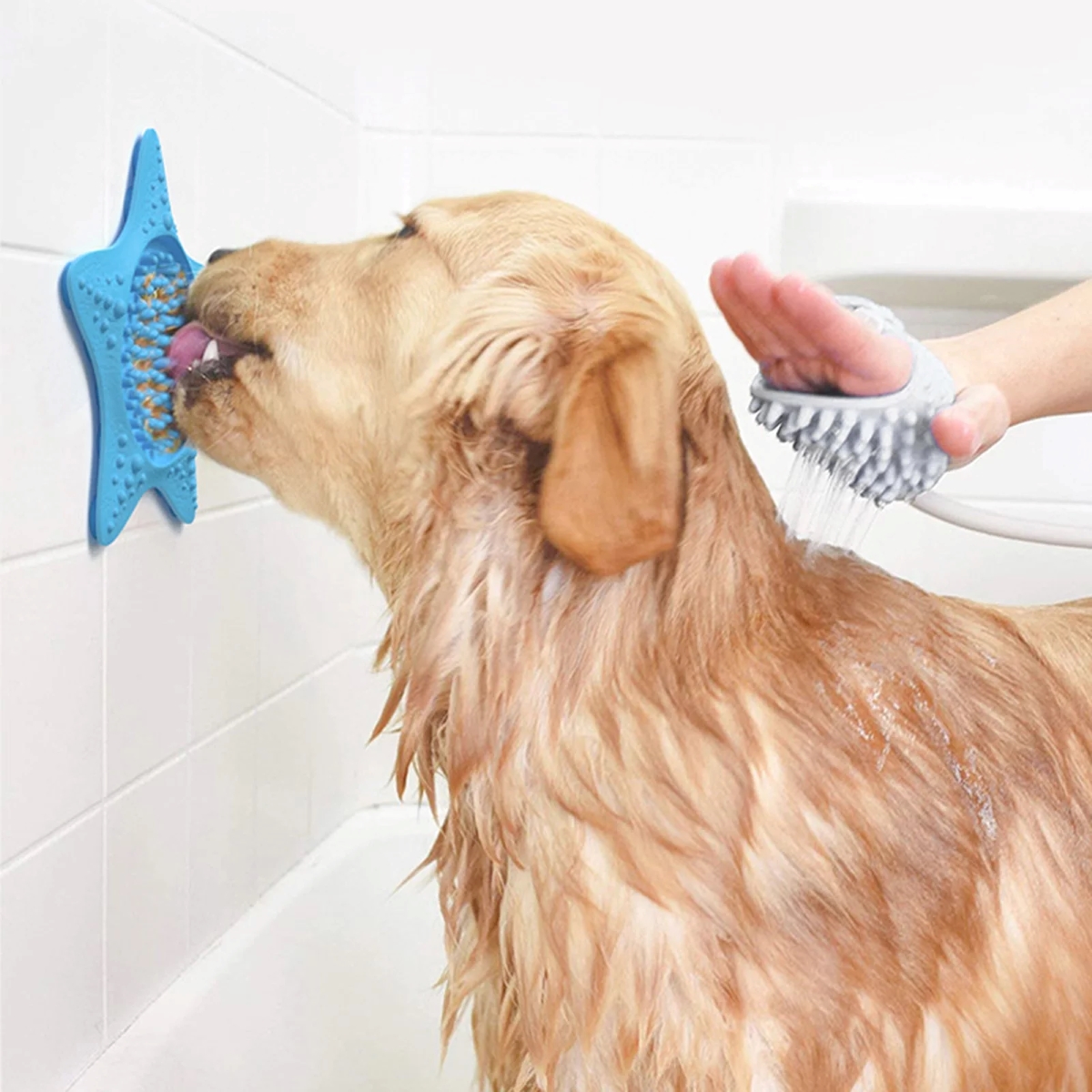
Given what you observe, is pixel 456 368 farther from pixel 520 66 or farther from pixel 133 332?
pixel 520 66

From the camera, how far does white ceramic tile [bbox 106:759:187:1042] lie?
4.31ft

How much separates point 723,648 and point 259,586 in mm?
840

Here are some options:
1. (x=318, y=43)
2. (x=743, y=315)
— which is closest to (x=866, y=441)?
(x=743, y=315)

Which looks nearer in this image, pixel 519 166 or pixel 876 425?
pixel 876 425

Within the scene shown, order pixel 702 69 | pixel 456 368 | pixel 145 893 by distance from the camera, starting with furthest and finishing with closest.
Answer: pixel 702 69 → pixel 145 893 → pixel 456 368

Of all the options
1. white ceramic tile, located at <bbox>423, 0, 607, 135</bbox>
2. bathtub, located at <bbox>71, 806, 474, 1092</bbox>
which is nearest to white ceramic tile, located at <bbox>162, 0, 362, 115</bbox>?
white ceramic tile, located at <bbox>423, 0, 607, 135</bbox>

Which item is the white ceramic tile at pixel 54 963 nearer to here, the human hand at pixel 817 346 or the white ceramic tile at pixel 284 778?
the white ceramic tile at pixel 284 778

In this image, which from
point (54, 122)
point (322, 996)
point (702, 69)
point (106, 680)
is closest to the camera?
point (54, 122)

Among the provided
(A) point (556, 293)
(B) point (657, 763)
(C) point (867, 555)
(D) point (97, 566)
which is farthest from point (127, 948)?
(C) point (867, 555)

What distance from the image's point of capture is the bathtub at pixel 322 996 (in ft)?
4.54

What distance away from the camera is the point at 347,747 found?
2076 millimetres

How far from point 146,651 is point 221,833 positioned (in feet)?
1.10

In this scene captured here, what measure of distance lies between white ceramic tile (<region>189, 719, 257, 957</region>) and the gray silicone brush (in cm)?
82

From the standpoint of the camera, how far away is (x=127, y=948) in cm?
135
